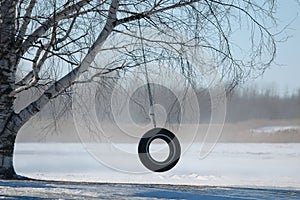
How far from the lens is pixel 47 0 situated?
34.2ft

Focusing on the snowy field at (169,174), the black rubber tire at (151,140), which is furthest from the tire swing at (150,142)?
the snowy field at (169,174)

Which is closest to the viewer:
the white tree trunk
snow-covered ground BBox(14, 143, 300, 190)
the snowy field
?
the snowy field

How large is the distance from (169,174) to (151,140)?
8927 millimetres

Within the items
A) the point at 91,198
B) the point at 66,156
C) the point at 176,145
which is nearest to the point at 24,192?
the point at 91,198

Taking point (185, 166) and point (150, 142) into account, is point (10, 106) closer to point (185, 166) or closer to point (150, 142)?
point (150, 142)

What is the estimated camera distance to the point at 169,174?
18.4 m

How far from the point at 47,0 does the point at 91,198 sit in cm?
406

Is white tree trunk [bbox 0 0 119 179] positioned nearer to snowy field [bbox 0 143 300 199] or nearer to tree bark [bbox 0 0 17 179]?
tree bark [bbox 0 0 17 179]

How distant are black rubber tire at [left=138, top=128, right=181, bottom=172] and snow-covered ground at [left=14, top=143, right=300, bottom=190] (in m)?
3.08

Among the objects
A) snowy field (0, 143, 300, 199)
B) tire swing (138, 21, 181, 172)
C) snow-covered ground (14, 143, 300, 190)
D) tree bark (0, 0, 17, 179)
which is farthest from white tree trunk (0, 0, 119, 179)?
snow-covered ground (14, 143, 300, 190)

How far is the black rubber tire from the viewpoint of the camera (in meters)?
9.56

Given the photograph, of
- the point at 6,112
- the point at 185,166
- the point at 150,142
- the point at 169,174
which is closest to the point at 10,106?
the point at 6,112

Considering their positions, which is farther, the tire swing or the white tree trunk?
the white tree trunk

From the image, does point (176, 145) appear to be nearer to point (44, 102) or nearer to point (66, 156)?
point (44, 102)
